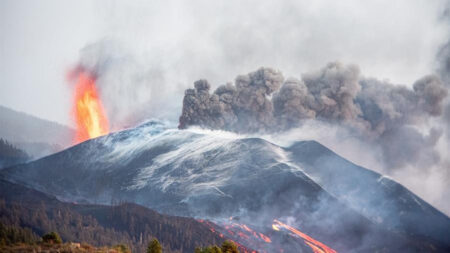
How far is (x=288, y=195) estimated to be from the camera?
515 ft

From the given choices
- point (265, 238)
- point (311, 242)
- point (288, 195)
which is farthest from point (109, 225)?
point (311, 242)

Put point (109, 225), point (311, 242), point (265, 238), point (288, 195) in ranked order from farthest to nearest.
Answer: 1. point (288, 195)
2. point (109, 225)
3. point (311, 242)
4. point (265, 238)

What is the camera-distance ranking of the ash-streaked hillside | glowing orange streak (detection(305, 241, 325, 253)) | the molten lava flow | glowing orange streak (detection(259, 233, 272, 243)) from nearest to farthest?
1. glowing orange streak (detection(305, 241, 325, 253))
2. the molten lava flow
3. glowing orange streak (detection(259, 233, 272, 243))
4. the ash-streaked hillside

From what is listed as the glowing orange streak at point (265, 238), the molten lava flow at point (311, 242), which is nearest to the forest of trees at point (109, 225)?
the glowing orange streak at point (265, 238)

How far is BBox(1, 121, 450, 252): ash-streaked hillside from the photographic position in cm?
14338

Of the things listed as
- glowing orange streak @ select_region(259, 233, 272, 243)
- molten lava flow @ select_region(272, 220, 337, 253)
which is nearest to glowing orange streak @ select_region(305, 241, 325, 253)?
molten lava flow @ select_region(272, 220, 337, 253)

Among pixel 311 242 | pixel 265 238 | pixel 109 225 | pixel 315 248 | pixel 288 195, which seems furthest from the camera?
pixel 288 195

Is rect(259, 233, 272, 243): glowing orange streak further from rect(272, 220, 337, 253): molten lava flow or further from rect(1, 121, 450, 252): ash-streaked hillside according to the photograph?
rect(272, 220, 337, 253): molten lava flow

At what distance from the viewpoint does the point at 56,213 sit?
15525 cm

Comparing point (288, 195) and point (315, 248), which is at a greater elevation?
point (288, 195)

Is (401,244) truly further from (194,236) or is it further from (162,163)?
(162,163)

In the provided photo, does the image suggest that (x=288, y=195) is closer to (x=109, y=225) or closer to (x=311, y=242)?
(x=311, y=242)

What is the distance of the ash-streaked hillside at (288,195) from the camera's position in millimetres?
143375

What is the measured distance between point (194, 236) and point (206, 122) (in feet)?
217
